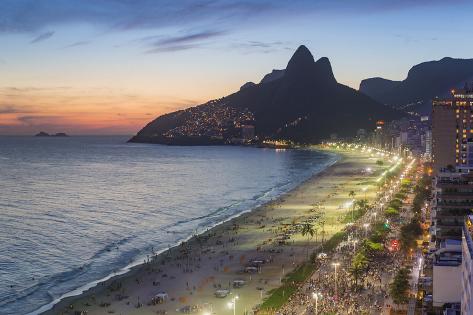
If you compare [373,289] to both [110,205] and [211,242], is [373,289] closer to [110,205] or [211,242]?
[211,242]

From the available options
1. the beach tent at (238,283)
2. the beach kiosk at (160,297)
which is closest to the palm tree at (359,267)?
the beach tent at (238,283)

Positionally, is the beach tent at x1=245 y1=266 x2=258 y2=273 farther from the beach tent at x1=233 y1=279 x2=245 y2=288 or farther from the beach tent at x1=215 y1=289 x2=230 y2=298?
the beach tent at x1=215 y1=289 x2=230 y2=298

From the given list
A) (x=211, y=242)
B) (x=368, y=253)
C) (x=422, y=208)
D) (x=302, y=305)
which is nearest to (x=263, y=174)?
(x=422, y=208)

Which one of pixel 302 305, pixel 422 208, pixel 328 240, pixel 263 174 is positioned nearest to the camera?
pixel 302 305

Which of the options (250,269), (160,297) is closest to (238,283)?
(250,269)

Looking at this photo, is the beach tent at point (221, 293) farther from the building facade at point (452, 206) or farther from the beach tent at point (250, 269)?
the building facade at point (452, 206)

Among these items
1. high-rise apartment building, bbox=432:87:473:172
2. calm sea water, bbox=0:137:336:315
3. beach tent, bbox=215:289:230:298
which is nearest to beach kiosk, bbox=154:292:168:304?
beach tent, bbox=215:289:230:298
